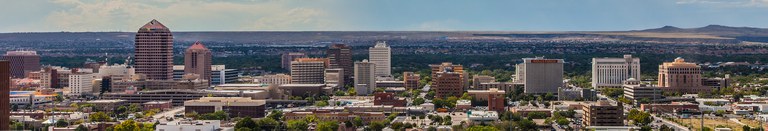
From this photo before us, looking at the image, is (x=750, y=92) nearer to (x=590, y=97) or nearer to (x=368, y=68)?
(x=590, y=97)

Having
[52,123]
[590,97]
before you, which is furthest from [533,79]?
[52,123]

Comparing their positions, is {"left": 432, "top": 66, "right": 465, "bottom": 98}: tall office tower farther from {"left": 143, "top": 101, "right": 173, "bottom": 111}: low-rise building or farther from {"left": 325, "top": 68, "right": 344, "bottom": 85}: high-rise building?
{"left": 143, "top": 101, "right": 173, "bottom": 111}: low-rise building

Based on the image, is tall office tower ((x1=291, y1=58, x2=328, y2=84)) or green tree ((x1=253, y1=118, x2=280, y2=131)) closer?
green tree ((x1=253, y1=118, x2=280, y2=131))

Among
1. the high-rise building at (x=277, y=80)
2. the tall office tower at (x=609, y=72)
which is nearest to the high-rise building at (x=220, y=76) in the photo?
the high-rise building at (x=277, y=80)

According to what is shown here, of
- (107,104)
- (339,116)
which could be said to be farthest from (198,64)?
(339,116)

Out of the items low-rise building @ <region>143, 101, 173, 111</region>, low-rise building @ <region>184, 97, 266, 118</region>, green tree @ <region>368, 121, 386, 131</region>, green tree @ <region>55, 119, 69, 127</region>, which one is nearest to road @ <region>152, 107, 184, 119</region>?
low-rise building @ <region>143, 101, 173, 111</region>

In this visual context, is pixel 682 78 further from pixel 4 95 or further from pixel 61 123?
pixel 4 95

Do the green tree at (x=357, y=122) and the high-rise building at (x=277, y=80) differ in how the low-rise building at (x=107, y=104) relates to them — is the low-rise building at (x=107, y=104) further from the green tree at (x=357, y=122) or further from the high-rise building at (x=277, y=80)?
the high-rise building at (x=277, y=80)
